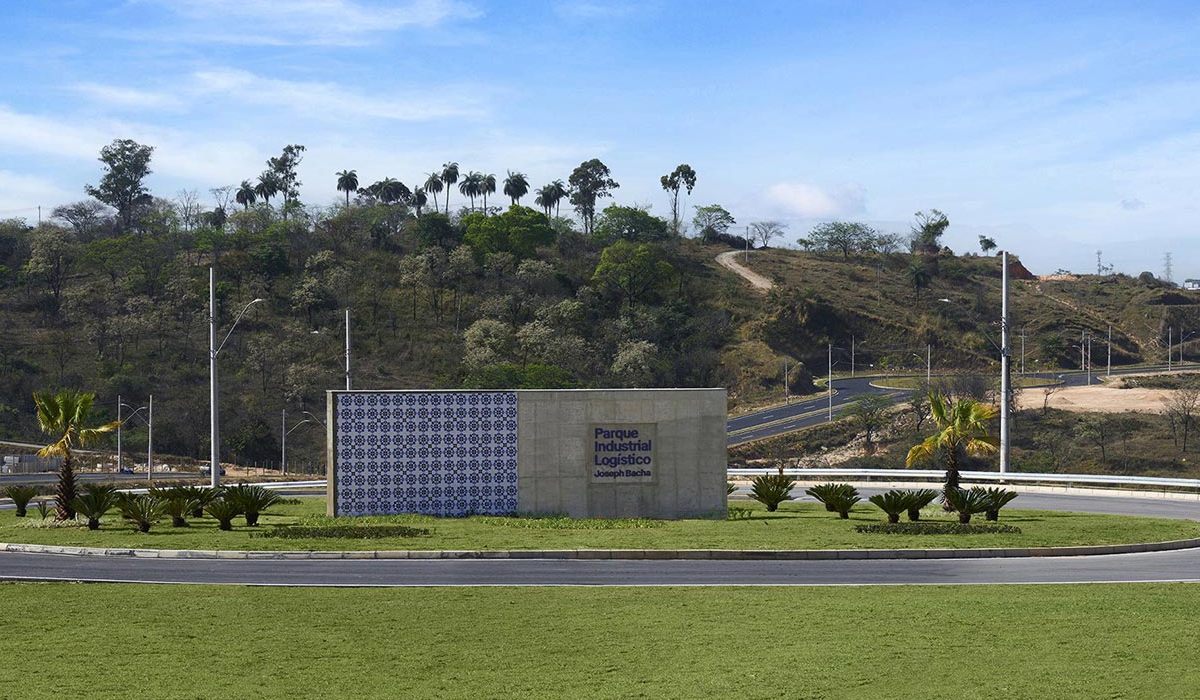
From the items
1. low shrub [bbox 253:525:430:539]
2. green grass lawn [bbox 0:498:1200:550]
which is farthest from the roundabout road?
low shrub [bbox 253:525:430:539]

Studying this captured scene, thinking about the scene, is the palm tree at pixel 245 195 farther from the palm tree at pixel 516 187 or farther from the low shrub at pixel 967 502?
the low shrub at pixel 967 502

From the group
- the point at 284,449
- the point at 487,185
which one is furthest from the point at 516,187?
the point at 284,449

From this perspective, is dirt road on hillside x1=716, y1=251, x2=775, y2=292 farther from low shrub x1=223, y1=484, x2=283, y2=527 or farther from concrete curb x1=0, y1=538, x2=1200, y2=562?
concrete curb x1=0, y1=538, x2=1200, y2=562

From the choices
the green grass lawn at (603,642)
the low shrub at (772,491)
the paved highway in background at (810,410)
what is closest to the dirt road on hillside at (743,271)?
the paved highway in background at (810,410)

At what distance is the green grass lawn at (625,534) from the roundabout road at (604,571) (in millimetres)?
1565

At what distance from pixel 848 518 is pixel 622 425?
24.4ft

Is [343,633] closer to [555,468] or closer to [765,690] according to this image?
[765,690]

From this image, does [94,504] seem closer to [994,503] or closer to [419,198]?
[994,503]

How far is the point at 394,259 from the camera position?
145 meters

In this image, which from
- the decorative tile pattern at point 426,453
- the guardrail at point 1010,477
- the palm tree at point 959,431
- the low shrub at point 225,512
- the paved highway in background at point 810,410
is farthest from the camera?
the paved highway in background at point 810,410

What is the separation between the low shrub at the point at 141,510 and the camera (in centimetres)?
2961

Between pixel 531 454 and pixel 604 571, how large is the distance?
1306 centimetres

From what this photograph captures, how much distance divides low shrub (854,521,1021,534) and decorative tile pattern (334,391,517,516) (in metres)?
11.6

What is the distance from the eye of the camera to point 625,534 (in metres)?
29.3
